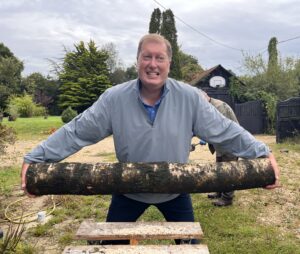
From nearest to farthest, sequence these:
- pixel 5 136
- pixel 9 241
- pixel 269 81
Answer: pixel 9 241 < pixel 5 136 < pixel 269 81

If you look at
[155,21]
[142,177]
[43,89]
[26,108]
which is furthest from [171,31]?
[142,177]

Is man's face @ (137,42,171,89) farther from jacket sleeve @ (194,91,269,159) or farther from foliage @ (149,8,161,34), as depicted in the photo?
foliage @ (149,8,161,34)

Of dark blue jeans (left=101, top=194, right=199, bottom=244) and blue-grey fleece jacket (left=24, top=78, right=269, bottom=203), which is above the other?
blue-grey fleece jacket (left=24, top=78, right=269, bottom=203)

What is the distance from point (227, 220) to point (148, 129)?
10.6 feet

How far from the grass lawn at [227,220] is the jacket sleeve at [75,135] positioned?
190 cm

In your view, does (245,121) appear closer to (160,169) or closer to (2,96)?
(160,169)

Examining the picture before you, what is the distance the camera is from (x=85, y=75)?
32.1m

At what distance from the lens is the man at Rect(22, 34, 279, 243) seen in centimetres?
255

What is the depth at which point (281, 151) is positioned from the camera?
1216 cm

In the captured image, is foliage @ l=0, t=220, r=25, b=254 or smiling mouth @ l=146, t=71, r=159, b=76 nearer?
smiling mouth @ l=146, t=71, r=159, b=76

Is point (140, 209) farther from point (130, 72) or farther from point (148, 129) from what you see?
point (130, 72)

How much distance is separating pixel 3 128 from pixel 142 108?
487 centimetres

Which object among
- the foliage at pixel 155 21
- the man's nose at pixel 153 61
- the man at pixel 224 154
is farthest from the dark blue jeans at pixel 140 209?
the foliage at pixel 155 21

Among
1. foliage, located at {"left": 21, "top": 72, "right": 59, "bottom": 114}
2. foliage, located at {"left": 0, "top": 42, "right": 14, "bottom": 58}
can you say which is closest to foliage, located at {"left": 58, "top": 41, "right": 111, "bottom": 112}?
foliage, located at {"left": 21, "top": 72, "right": 59, "bottom": 114}
